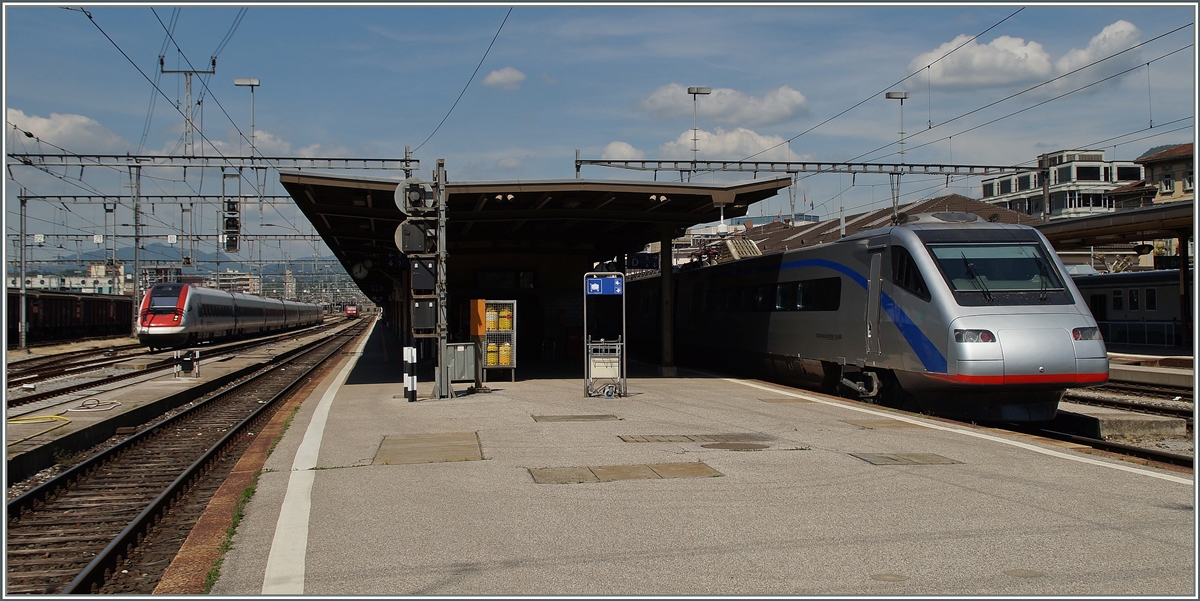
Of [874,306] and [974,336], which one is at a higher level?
[874,306]

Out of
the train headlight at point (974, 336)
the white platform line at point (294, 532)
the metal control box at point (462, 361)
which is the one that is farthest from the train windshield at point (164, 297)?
the train headlight at point (974, 336)

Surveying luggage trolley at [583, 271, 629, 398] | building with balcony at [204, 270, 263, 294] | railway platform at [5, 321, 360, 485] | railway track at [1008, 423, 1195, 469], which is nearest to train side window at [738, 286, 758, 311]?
luggage trolley at [583, 271, 629, 398]

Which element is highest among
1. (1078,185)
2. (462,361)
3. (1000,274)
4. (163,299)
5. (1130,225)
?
(1078,185)

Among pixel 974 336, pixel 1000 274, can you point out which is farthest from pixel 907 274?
pixel 974 336

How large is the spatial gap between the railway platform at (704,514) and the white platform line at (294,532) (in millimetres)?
22

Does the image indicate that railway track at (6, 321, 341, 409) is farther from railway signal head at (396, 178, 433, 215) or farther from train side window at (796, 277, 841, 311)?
train side window at (796, 277, 841, 311)

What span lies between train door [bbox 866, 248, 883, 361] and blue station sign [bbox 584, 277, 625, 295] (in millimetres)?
4287

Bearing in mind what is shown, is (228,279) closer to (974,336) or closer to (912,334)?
(912,334)

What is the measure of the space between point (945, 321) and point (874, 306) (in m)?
2.26

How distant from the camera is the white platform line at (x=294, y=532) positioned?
213 inches

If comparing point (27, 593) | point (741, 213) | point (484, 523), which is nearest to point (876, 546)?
point (484, 523)

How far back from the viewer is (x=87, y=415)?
1478 cm

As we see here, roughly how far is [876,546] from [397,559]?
300 centimetres

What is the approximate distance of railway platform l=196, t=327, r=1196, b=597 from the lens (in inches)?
212
